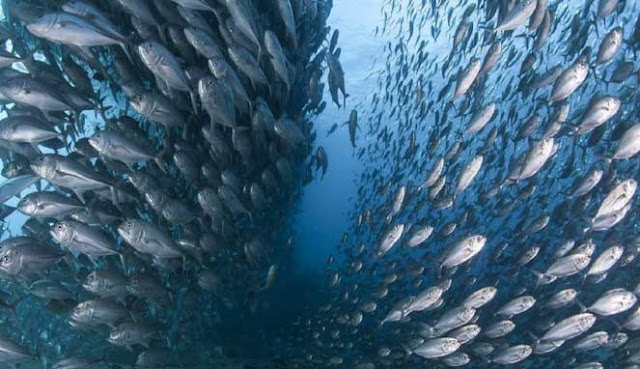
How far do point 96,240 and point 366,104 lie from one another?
2218cm

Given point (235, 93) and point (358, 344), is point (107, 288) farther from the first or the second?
point (358, 344)

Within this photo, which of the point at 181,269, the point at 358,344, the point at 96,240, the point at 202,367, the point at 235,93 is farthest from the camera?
the point at 358,344

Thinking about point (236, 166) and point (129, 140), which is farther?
point (236, 166)

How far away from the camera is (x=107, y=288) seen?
5750 mm

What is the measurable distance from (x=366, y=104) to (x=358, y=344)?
49.7 feet

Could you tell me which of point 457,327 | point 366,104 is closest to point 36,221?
point 457,327

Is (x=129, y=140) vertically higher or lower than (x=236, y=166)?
lower

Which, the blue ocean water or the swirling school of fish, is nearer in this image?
the swirling school of fish

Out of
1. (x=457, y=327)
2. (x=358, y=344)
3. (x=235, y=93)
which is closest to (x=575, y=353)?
(x=457, y=327)

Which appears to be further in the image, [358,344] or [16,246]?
[358,344]

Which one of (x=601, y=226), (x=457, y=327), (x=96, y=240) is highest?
(x=601, y=226)

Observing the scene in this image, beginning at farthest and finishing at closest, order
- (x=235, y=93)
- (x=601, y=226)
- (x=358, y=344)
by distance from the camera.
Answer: (x=358, y=344), (x=601, y=226), (x=235, y=93)

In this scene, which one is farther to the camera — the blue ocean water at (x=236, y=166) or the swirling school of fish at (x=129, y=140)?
the blue ocean water at (x=236, y=166)

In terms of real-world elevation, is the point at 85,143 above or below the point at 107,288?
above
